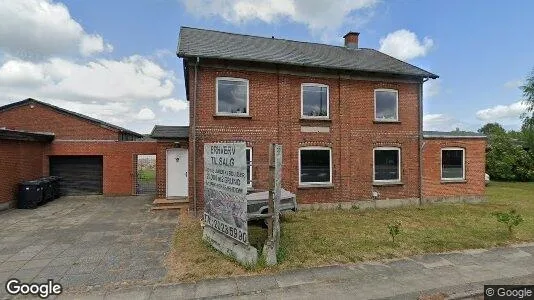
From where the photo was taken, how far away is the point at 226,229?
7.41m

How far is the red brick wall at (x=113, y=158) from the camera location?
17672 millimetres

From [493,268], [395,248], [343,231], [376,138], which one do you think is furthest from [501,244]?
[376,138]

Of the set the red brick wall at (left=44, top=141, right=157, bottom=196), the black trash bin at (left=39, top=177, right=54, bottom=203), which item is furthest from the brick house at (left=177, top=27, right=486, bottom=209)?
the black trash bin at (left=39, top=177, right=54, bottom=203)

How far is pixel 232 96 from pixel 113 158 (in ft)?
30.8

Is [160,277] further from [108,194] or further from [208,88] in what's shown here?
[108,194]

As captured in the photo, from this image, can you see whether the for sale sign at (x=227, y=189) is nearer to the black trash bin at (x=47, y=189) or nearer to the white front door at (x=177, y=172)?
Result: the white front door at (x=177, y=172)

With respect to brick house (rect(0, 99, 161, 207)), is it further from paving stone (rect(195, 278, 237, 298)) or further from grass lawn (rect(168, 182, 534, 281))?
paving stone (rect(195, 278, 237, 298))

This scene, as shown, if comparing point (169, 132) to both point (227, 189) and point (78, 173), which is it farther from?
point (227, 189)

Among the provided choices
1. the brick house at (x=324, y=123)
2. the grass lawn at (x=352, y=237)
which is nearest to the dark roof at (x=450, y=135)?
the brick house at (x=324, y=123)

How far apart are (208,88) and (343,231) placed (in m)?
7.42

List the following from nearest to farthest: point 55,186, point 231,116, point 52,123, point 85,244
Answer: point 85,244 < point 231,116 < point 55,186 < point 52,123

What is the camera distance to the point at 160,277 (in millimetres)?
6238
